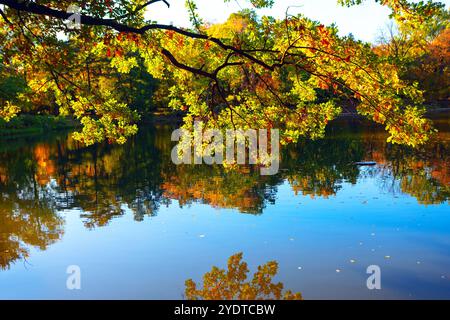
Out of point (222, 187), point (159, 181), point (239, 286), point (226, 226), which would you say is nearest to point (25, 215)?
point (159, 181)

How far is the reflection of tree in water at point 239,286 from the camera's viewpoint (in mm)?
13016

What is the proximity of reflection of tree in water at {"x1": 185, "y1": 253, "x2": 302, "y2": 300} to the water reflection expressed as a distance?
699cm

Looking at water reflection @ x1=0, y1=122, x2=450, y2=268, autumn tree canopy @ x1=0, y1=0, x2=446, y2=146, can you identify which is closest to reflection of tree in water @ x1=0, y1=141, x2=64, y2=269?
water reflection @ x1=0, y1=122, x2=450, y2=268

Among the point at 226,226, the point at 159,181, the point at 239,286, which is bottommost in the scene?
the point at 239,286

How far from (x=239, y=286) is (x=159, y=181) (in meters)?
18.0

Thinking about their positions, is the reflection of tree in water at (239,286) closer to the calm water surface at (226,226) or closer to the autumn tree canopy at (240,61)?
the calm water surface at (226,226)

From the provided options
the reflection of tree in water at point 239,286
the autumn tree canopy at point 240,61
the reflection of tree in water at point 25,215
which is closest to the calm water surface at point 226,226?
the reflection of tree in water at point 25,215

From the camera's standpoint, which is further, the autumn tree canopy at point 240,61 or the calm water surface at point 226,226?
the calm water surface at point 226,226

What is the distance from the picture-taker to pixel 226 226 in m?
19.9

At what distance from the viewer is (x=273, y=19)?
498 inches

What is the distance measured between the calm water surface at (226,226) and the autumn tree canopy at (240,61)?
4.39 meters

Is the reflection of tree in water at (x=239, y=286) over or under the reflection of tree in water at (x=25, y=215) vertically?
under

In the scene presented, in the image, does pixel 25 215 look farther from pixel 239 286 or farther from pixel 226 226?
pixel 239 286
